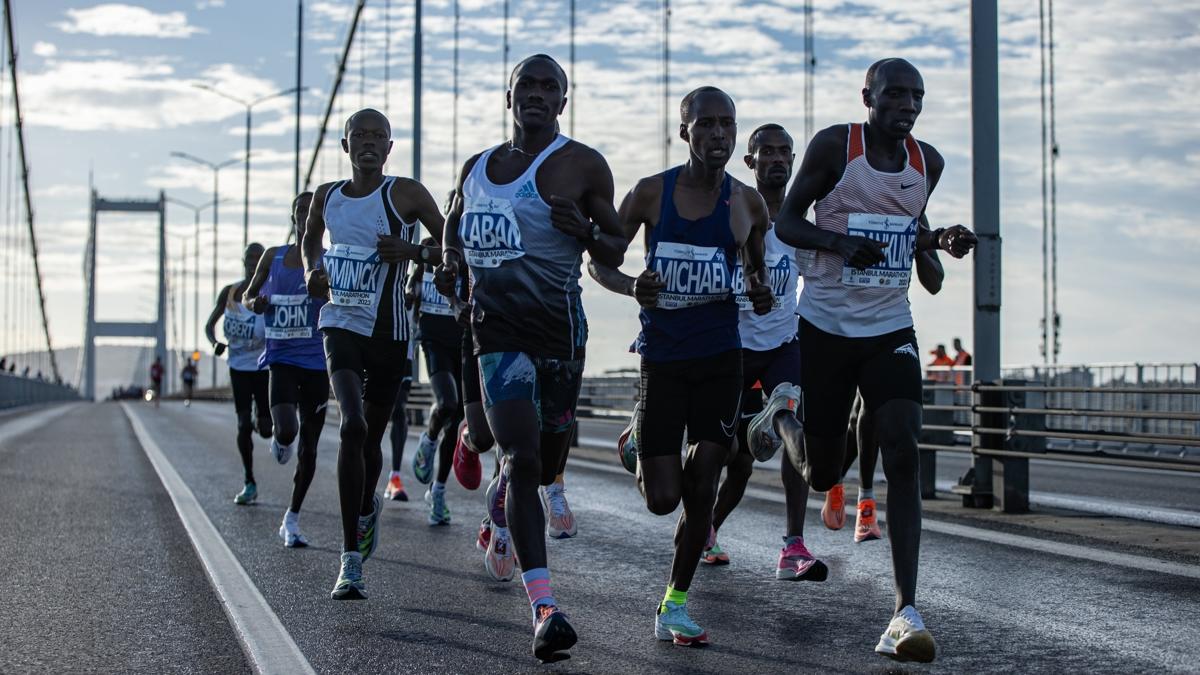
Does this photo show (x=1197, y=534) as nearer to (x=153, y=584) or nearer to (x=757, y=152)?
(x=757, y=152)

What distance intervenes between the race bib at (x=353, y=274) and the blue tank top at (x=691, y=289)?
184cm

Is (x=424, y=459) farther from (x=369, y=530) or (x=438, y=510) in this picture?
(x=369, y=530)

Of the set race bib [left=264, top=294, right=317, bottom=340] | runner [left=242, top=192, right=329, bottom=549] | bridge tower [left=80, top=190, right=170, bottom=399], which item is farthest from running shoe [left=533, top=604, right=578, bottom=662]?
bridge tower [left=80, top=190, right=170, bottom=399]

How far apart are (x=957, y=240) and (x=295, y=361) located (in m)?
4.87

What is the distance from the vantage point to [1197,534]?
8961 mm

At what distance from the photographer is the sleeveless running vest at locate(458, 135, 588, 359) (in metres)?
5.53

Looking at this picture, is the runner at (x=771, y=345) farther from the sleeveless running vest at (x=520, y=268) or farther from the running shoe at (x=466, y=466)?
the sleeveless running vest at (x=520, y=268)

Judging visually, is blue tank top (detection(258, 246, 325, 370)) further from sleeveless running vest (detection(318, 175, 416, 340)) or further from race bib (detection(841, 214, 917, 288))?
race bib (detection(841, 214, 917, 288))

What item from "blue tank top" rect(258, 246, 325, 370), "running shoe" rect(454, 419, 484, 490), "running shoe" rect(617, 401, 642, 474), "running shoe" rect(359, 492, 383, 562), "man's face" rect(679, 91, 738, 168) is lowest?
"running shoe" rect(359, 492, 383, 562)

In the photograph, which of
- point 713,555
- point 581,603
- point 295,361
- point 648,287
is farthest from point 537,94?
point 295,361

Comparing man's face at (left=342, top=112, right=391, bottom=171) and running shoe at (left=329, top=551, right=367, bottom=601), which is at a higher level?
Result: man's face at (left=342, top=112, right=391, bottom=171)

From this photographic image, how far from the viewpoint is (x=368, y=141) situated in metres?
7.32

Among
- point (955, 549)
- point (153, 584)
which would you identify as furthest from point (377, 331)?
point (955, 549)

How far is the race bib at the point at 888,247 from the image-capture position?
5754 millimetres
